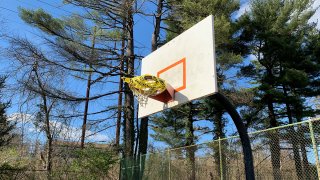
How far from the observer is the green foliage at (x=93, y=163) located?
39.7 feet

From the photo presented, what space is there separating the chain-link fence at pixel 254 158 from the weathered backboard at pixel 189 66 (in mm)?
2851

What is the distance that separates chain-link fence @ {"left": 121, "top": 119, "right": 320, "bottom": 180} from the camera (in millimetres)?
8680

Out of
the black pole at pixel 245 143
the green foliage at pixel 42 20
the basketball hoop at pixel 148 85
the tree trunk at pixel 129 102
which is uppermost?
the green foliage at pixel 42 20

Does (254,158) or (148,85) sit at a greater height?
(148,85)

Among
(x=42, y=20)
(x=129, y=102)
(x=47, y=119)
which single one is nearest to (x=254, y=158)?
(x=129, y=102)

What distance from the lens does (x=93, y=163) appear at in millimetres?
12078

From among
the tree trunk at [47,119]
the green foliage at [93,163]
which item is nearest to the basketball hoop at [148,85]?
the tree trunk at [47,119]

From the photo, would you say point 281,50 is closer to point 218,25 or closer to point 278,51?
point 278,51

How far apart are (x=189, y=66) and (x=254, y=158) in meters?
4.72

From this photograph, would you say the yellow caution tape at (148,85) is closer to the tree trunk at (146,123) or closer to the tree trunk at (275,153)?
the tree trunk at (275,153)

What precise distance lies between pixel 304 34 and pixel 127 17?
9013 mm

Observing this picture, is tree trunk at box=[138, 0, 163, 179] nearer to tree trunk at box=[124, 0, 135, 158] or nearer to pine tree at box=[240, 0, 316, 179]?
tree trunk at box=[124, 0, 135, 158]

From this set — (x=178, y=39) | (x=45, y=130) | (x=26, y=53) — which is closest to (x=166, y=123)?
(x=45, y=130)

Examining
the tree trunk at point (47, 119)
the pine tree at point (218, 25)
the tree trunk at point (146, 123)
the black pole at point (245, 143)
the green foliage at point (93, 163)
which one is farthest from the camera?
the tree trunk at point (146, 123)
